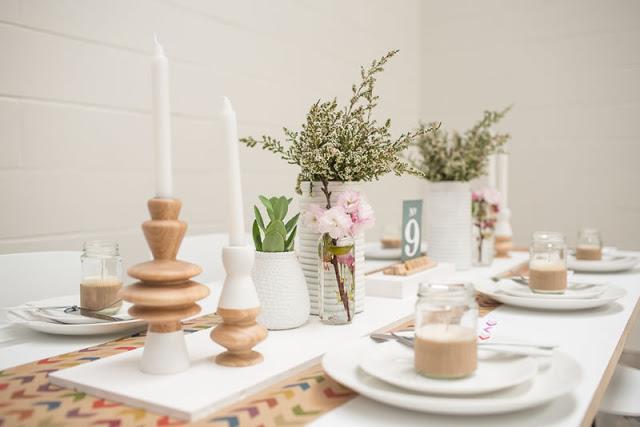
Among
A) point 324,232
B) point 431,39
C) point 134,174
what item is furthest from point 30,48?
point 431,39

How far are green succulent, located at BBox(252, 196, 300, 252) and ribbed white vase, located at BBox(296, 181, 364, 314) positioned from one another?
58 mm

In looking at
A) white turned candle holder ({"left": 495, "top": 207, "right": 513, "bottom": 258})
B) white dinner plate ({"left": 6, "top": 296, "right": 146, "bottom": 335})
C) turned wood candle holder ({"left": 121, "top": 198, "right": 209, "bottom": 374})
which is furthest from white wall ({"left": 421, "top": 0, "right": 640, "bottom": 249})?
turned wood candle holder ({"left": 121, "top": 198, "right": 209, "bottom": 374})

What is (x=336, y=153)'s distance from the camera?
3.76 ft

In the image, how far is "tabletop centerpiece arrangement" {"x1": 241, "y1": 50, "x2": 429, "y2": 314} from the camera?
45.5 inches

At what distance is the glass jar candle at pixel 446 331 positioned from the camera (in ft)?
2.47

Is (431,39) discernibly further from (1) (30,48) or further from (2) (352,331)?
(2) (352,331)

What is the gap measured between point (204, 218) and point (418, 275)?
1.36 m

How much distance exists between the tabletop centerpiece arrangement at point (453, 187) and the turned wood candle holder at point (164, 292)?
3.82ft

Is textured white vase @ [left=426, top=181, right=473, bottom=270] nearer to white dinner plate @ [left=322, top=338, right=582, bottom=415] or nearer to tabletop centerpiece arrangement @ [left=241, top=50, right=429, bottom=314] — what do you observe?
tabletop centerpiece arrangement @ [left=241, top=50, right=429, bottom=314]

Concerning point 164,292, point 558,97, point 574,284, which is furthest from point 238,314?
point 558,97

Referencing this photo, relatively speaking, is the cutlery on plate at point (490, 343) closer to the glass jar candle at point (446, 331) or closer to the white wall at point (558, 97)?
the glass jar candle at point (446, 331)

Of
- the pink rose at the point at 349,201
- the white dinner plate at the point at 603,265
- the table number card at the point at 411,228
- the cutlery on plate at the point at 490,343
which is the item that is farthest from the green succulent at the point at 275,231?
the white dinner plate at the point at 603,265

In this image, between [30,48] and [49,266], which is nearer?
[49,266]

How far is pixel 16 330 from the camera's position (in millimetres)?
1132
